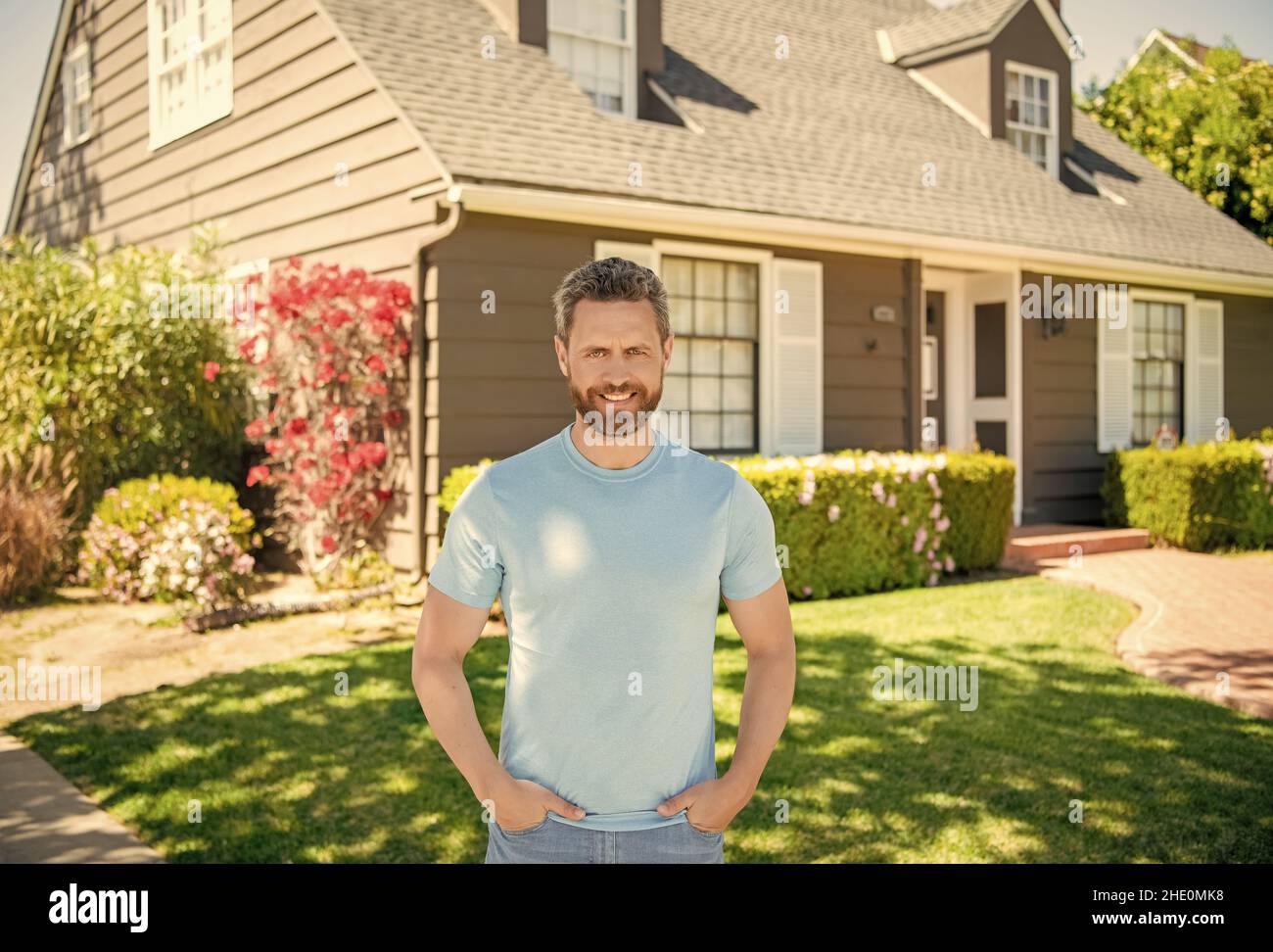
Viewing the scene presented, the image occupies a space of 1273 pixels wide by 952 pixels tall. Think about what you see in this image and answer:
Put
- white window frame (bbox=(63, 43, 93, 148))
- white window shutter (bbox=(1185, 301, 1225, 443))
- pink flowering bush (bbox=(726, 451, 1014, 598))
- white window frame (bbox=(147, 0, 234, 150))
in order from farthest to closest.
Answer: white window shutter (bbox=(1185, 301, 1225, 443))
white window frame (bbox=(63, 43, 93, 148))
white window frame (bbox=(147, 0, 234, 150))
pink flowering bush (bbox=(726, 451, 1014, 598))

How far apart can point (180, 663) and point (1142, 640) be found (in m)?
6.01

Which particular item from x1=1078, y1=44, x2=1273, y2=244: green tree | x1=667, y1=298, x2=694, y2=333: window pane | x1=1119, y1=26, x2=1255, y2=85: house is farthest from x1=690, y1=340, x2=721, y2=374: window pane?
x1=1119, y1=26, x2=1255, y2=85: house

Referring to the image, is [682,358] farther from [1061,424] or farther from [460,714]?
[460,714]

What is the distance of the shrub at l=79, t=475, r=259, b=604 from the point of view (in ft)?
26.8

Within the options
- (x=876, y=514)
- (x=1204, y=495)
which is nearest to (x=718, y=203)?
(x=876, y=514)

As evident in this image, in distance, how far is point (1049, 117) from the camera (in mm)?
14203

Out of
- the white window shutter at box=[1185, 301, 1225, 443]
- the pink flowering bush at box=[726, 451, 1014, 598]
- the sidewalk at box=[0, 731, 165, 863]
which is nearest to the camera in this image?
the sidewalk at box=[0, 731, 165, 863]

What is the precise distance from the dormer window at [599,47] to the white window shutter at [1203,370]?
25.9 ft

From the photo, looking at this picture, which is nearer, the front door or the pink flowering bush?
the pink flowering bush

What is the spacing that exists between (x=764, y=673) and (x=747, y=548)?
250mm

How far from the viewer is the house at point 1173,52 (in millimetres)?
21469

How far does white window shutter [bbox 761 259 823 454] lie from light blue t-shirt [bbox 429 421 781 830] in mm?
8198

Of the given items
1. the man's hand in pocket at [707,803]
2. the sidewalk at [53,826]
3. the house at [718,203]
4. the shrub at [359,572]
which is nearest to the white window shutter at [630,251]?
the house at [718,203]

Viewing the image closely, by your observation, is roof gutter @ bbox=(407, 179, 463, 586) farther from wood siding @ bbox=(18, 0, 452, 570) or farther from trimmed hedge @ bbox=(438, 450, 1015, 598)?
trimmed hedge @ bbox=(438, 450, 1015, 598)
